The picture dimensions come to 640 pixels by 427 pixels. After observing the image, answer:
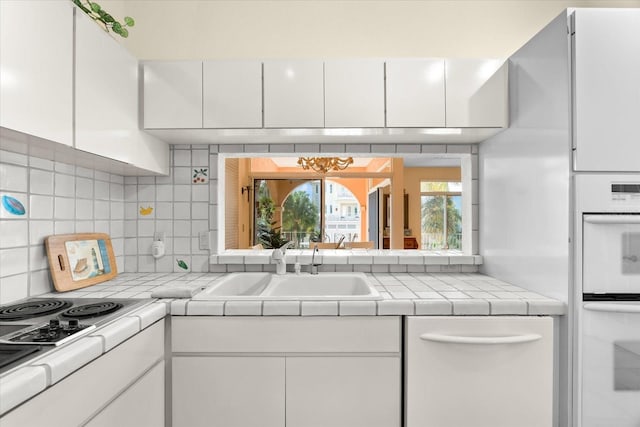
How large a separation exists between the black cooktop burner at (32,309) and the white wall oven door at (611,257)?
1.84m

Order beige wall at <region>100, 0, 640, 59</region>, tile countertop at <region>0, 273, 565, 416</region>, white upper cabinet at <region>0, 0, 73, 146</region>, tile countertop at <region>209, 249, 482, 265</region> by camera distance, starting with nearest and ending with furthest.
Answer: tile countertop at <region>0, 273, 565, 416</region> < white upper cabinet at <region>0, 0, 73, 146</region> < tile countertop at <region>209, 249, 482, 265</region> < beige wall at <region>100, 0, 640, 59</region>

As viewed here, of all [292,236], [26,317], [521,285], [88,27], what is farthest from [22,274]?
[292,236]

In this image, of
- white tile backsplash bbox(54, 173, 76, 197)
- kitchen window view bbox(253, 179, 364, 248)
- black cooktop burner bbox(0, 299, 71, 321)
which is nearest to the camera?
black cooktop burner bbox(0, 299, 71, 321)

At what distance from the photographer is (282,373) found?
4.44ft

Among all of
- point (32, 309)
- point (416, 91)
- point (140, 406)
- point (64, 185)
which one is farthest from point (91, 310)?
point (416, 91)

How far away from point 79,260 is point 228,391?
91cm

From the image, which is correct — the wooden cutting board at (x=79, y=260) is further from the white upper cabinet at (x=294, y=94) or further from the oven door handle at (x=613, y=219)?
the oven door handle at (x=613, y=219)

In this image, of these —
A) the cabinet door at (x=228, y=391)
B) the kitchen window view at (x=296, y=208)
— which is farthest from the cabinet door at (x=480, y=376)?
the kitchen window view at (x=296, y=208)

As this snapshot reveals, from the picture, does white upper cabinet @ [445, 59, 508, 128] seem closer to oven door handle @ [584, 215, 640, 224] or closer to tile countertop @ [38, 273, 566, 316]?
oven door handle @ [584, 215, 640, 224]

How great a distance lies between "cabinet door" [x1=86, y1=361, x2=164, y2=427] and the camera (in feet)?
3.34

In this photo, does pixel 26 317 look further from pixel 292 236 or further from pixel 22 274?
pixel 292 236

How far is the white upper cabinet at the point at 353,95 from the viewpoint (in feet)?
5.62

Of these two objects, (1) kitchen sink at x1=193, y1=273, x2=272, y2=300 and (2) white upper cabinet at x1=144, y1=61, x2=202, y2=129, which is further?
(1) kitchen sink at x1=193, y1=273, x2=272, y2=300

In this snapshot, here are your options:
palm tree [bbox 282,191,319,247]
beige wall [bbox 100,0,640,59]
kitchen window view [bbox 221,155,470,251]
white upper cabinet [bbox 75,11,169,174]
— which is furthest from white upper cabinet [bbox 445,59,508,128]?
palm tree [bbox 282,191,319,247]
